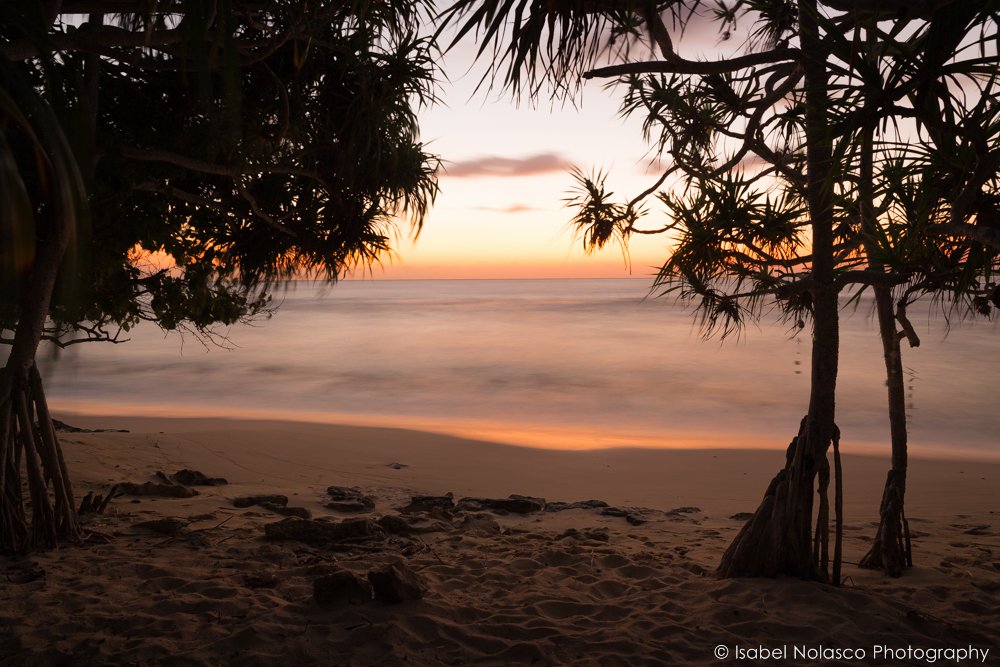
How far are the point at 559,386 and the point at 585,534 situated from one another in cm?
1192

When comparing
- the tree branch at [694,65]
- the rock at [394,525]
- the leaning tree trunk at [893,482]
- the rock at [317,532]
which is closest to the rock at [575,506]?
the rock at [394,525]

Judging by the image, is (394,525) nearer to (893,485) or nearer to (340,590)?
(340,590)

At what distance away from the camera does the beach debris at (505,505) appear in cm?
543

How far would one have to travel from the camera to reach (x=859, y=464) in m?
8.27

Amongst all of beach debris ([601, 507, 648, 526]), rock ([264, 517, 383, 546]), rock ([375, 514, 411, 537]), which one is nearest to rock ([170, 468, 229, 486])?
rock ([264, 517, 383, 546])

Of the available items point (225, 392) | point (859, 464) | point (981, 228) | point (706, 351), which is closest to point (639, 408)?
point (859, 464)

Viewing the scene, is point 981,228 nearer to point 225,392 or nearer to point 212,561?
point 212,561

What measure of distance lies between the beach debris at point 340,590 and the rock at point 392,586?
0.05m

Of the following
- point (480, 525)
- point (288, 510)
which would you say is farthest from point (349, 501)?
point (480, 525)

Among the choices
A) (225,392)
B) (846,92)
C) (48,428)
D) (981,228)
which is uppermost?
(846,92)

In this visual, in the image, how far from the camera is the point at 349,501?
543cm

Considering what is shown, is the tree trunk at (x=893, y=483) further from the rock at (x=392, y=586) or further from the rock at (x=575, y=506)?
the rock at (x=392, y=586)

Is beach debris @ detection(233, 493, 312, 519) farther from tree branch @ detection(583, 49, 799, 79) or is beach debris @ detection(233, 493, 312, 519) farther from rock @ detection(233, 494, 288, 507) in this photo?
tree branch @ detection(583, 49, 799, 79)

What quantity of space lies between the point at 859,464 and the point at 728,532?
13.3 ft
